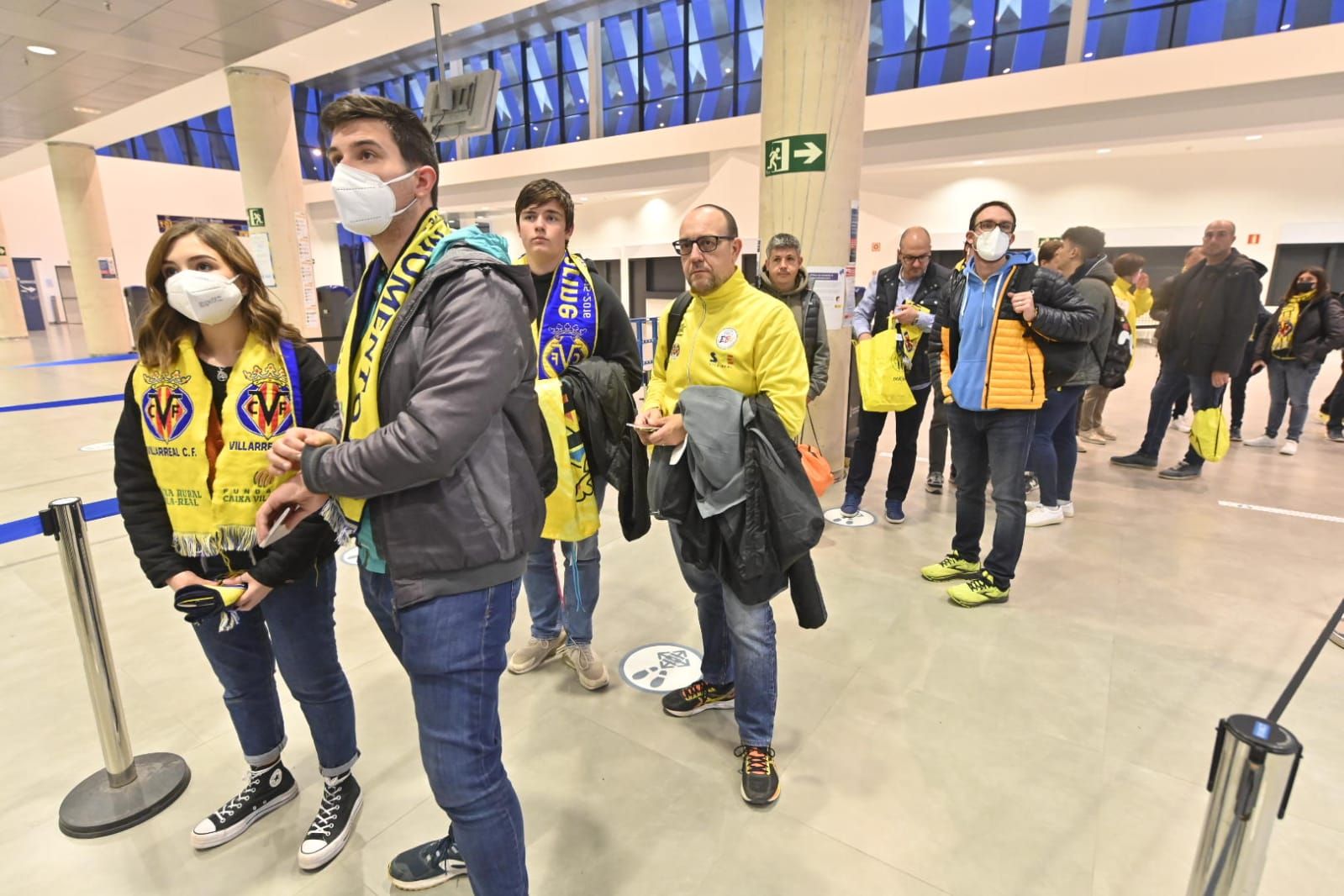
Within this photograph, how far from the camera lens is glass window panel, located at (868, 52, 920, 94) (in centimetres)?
1336

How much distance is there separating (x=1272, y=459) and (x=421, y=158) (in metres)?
7.02

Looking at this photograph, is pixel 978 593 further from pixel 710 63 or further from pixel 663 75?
pixel 663 75

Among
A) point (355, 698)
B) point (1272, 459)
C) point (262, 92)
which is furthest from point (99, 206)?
point (1272, 459)

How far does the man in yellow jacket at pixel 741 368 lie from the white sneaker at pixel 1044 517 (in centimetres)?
282

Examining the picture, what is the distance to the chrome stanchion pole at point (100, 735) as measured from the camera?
184 cm

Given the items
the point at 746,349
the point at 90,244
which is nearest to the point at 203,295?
the point at 746,349

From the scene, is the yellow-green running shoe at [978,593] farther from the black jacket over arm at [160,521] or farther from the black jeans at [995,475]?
the black jacket over arm at [160,521]

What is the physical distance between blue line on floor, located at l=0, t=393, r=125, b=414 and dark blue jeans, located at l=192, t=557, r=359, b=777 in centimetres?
837

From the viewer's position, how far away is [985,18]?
497 inches

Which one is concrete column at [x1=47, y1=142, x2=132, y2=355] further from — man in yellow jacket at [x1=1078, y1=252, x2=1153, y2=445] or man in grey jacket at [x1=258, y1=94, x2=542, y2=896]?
man in yellow jacket at [x1=1078, y1=252, x2=1153, y2=445]

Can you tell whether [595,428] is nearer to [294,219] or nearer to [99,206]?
[294,219]

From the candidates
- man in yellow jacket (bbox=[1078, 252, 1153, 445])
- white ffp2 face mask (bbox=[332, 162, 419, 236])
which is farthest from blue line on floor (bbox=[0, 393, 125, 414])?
man in yellow jacket (bbox=[1078, 252, 1153, 445])

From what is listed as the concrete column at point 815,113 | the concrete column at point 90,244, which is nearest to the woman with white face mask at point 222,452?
the concrete column at point 815,113

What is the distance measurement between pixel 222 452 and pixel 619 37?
17.5m
